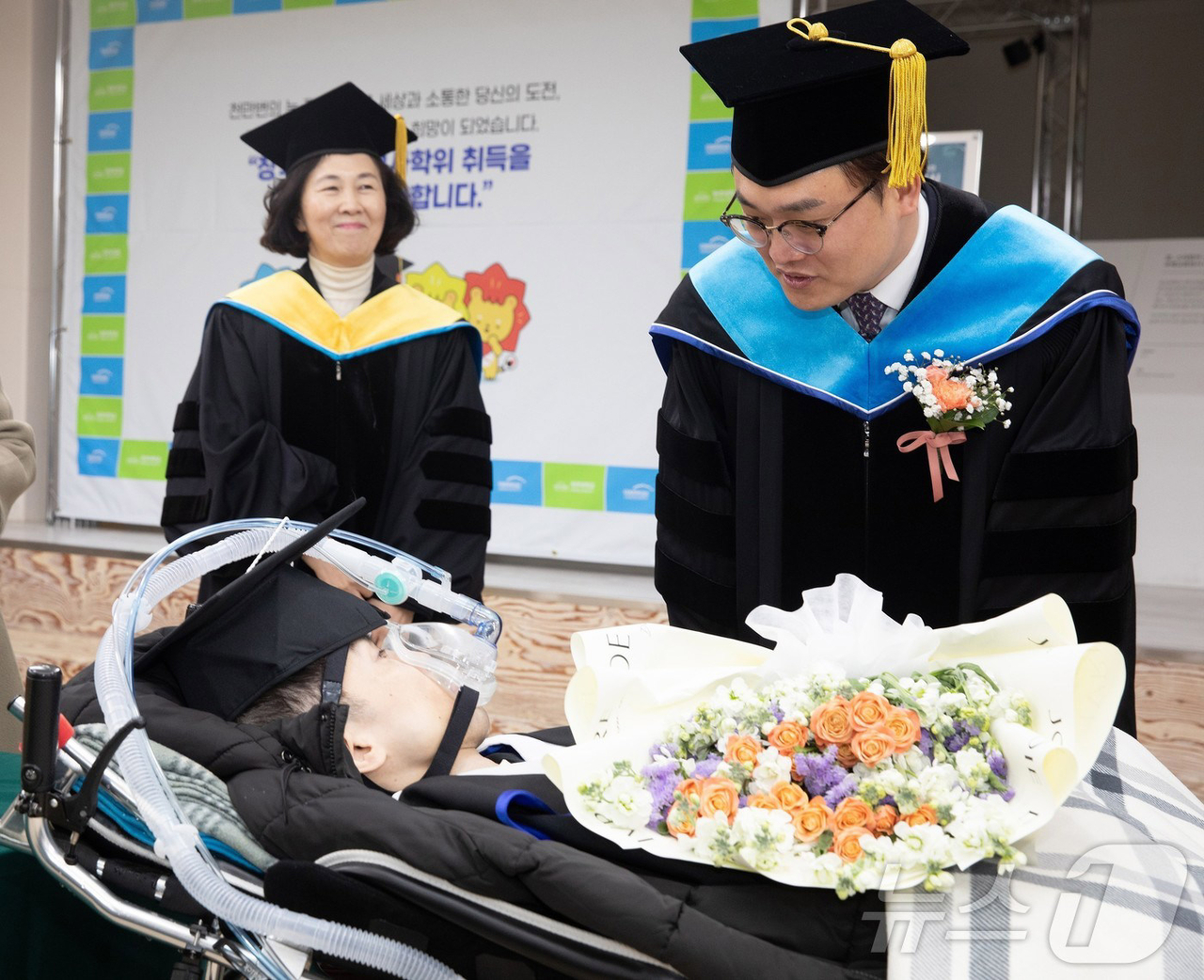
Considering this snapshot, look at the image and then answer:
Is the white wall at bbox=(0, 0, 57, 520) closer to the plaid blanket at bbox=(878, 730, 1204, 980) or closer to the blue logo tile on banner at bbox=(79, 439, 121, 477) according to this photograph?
the blue logo tile on banner at bbox=(79, 439, 121, 477)

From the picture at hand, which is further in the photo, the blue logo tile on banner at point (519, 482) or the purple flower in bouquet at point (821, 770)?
the blue logo tile on banner at point (519, 482)

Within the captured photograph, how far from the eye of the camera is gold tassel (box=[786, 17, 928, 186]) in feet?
5.38

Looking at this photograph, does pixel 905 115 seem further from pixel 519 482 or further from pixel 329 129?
pixel 519 482

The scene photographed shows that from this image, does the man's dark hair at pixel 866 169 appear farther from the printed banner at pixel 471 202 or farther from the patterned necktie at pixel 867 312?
the printed banner at pixel 471 202

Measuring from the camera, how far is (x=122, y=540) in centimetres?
511

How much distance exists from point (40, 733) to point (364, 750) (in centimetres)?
53

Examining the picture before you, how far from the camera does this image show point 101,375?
5398 mm

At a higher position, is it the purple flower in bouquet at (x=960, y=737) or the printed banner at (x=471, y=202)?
the printed banner at (x=471, y=202)

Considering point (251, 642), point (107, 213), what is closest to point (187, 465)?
point (251, 642)

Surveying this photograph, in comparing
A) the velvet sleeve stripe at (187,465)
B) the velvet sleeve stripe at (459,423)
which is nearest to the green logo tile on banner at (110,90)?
the velvet sleeve stripe at (187,465)

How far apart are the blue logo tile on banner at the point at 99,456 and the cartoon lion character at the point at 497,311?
1.88 m

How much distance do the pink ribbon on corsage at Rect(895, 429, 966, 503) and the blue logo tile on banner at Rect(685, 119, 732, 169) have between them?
9.23 ft

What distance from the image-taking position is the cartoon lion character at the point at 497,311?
4.75 meters

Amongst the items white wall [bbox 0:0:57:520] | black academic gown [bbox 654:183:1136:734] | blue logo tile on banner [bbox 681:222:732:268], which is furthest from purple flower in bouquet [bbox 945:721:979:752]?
white wall [bbox 0:0:57:520]
